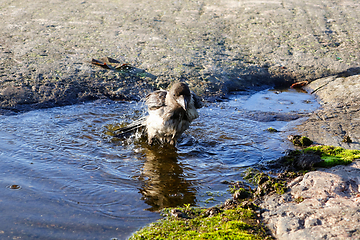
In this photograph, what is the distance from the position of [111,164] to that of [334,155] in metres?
2.88

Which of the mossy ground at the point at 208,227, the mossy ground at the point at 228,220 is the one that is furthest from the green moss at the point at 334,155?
the mossy ground at the point at 208,227

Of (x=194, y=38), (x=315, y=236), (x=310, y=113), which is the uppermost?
(x=194, y=38)

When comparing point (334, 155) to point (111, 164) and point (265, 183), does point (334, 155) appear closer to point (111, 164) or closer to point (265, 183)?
point (265, 183)

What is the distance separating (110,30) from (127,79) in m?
2.49

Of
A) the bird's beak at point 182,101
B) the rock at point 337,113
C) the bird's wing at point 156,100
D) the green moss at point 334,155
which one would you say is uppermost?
the bird's beak at point 182,101

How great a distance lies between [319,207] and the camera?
9.89ft

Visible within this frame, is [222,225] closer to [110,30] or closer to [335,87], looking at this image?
[335,87]

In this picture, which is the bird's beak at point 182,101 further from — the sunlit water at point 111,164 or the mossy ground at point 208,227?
the mossy ground at point 208,227

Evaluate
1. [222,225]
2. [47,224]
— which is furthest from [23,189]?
[222,225]

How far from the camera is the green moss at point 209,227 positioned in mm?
2807

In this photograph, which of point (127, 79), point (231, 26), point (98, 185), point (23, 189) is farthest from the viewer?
point (231, 26)

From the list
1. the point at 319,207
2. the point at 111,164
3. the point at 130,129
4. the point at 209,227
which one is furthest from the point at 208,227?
the point at 130,129

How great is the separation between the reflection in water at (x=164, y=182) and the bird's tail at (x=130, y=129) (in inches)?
22.7

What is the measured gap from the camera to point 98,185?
3.83 meters
